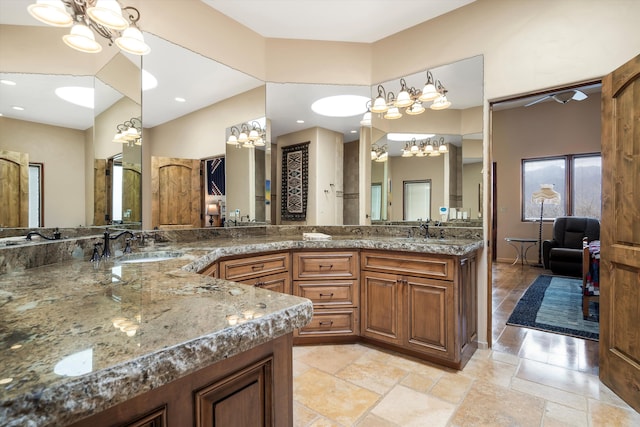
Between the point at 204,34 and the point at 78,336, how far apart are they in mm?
2811

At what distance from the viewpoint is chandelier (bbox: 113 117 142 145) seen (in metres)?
2.04

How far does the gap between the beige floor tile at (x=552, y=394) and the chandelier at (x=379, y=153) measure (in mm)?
2143

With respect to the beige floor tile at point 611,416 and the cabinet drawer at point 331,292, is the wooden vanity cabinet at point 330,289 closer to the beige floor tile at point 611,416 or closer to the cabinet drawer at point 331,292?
the cabinet drawer at point 331,292

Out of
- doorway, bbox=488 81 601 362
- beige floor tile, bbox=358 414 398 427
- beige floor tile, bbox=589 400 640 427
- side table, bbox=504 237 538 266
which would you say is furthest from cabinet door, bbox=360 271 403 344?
side table, bbox=504 237 538 266

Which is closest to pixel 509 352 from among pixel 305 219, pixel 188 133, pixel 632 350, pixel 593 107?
pixel 632 350

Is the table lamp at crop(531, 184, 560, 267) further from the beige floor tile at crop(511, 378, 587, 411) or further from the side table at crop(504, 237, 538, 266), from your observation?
the beige floor tile at crop(511, 378, 587, 411)

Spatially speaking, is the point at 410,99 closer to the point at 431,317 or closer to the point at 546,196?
the point at 431,317

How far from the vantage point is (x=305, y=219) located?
131 inches

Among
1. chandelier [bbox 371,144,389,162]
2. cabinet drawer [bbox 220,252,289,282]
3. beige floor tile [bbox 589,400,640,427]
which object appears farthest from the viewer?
chandelier [bbox 371,144,389,162]

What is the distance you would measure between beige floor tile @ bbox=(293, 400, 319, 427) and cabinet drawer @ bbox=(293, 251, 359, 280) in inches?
39.2

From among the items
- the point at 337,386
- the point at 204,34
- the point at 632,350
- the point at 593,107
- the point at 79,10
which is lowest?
the point at 337,386

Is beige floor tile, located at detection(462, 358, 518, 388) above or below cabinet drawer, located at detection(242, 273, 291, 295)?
below

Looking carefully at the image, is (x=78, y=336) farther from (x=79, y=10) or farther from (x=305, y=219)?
(x=305, y=219)

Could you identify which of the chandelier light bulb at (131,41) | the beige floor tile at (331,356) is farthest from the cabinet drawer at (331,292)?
the chandelier light bulb at (131,41)
